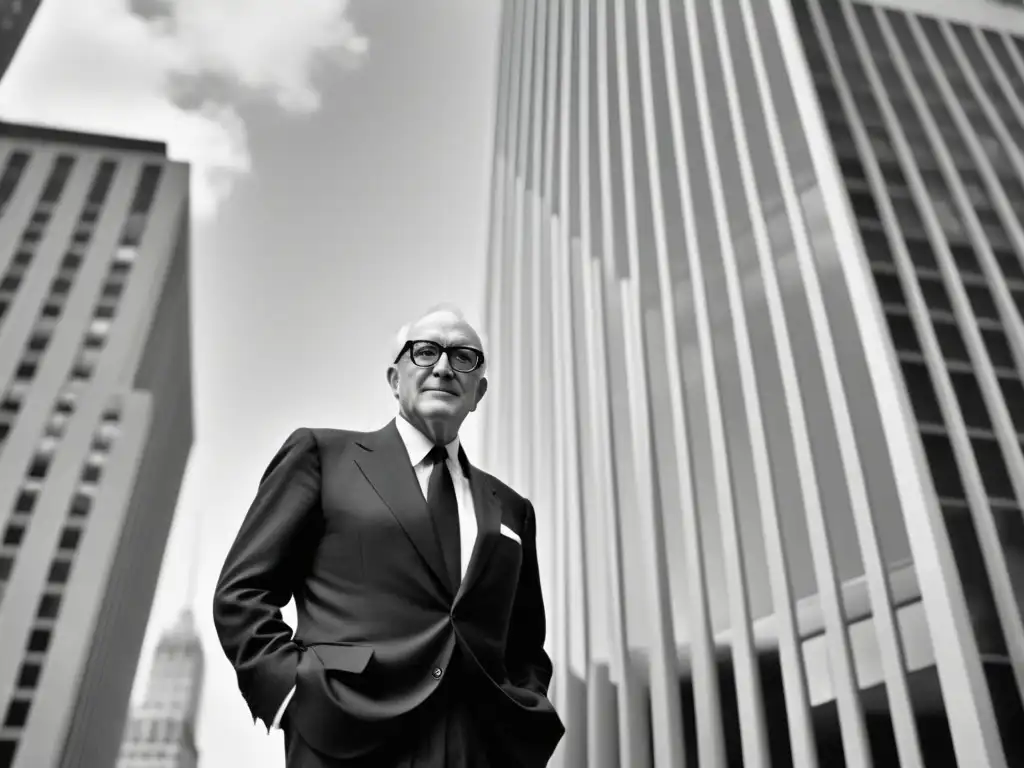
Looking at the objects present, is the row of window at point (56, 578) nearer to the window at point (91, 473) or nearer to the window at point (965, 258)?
the window at point (91, 473)

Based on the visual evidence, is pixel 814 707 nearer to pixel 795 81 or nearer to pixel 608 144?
pixel 795 81

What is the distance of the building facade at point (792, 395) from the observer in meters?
14.8

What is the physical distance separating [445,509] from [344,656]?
56 centimetres

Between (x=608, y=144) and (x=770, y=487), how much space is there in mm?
15151

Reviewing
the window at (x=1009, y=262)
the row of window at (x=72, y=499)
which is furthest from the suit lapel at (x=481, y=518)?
the row of window at (x=72, y=499)

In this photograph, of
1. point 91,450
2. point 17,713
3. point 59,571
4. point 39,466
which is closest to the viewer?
point 17,713

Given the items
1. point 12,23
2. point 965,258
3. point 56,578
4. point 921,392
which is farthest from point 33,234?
point 921,392

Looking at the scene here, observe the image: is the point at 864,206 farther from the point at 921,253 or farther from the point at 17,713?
the point at 17,713

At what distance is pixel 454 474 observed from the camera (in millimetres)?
2775

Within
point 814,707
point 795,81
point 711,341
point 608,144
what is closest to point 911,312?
point 711,341

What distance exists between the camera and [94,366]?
2344 inches

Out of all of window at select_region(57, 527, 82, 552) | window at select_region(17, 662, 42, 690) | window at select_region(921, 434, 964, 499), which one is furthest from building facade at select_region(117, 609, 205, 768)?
window at select_region(921, 434, 964, 499)

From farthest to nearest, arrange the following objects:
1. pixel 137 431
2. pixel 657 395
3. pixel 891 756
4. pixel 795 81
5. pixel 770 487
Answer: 1. pixel 137 431
2. pixel 657 395
3. pixel 795 81
4. pixel 770 487
5. pixel 891 756

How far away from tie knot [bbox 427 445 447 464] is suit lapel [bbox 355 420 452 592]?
3.1 inches
